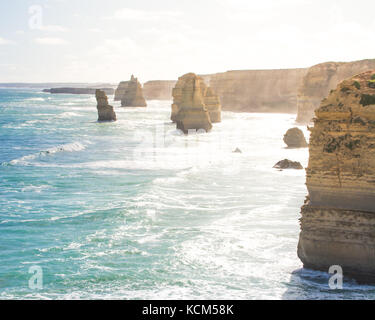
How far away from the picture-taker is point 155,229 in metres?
15.7

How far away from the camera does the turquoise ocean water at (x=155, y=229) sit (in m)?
11.1

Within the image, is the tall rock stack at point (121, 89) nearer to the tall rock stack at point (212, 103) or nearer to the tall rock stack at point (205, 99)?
the tall rock stack at point (205, 99)

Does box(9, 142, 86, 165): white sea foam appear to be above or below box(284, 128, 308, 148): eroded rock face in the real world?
below

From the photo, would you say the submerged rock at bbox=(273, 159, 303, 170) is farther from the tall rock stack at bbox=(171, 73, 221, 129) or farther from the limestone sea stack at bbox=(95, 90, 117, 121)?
the limestone sea stack at bbox=(95, 90, 117, 121)

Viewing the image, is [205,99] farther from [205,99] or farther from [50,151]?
[50,151]

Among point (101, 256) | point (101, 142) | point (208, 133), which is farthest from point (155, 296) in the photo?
point (208, 133)

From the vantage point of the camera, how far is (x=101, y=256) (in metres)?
13.2

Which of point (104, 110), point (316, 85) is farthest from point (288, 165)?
point (104, 110)

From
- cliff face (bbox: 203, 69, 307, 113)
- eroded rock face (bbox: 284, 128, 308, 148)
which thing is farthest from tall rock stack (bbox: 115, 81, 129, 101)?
eroded rock face (bbox: 284, 128, 308, 148)

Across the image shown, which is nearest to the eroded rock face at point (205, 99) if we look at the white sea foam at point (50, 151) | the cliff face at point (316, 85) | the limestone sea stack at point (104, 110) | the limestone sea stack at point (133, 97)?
the limestone sea stack at point (104, 110)

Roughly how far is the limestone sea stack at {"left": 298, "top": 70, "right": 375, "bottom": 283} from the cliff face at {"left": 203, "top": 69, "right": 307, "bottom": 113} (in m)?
99.6

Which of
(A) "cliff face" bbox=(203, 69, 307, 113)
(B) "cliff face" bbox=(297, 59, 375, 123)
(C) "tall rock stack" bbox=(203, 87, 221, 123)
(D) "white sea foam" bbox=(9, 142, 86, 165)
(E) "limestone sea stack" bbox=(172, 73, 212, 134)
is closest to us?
(D) "white sea foam" bbox=(9, 142, 86, 165)

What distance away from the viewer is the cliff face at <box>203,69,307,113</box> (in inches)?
4464

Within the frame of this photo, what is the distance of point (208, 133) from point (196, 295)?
41.7 meters
